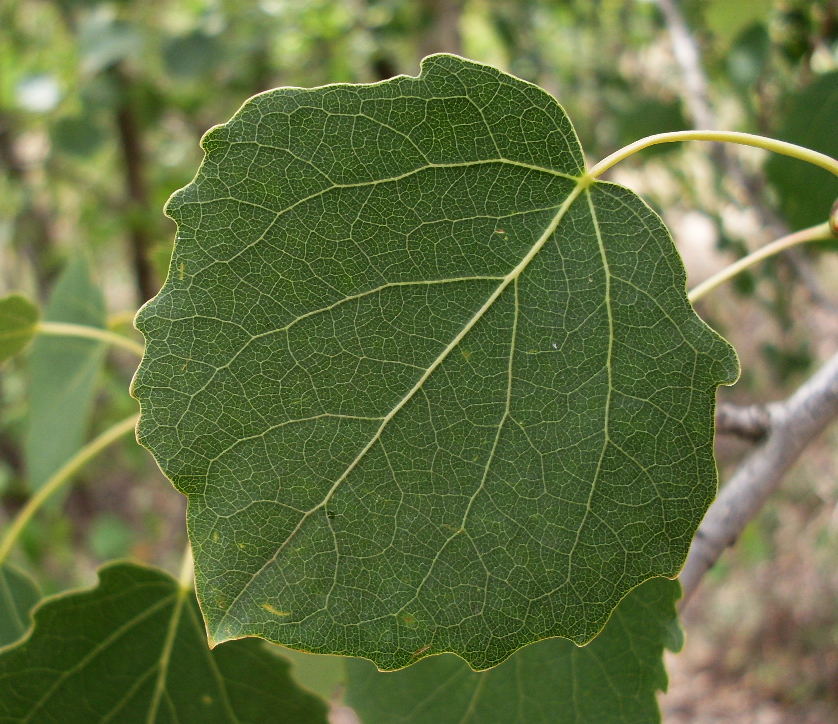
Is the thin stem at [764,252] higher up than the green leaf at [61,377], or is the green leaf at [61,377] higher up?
the thin stem at [764,252]

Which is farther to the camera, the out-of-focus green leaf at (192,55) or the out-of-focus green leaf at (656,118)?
the out-of-focus green leaf at (192,55)

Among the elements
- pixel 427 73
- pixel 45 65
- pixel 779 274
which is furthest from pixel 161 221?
pixel 427 73

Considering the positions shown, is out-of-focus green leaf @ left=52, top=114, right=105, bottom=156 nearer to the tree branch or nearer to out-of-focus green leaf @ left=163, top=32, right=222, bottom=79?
out-of-focus green leaf @ left=163, top=32, right=222, bottom=79

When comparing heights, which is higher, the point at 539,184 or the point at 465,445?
the point at 539,184

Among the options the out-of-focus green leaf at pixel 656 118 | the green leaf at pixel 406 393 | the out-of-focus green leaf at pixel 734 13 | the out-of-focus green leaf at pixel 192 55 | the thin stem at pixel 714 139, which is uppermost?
the out-of-focus green leaf at pixel 192 55

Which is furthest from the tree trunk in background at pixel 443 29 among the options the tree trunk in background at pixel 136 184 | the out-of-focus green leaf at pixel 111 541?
the out-of-focus green leaf at pixel 111 541

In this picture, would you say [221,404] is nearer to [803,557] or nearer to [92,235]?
[92,235]

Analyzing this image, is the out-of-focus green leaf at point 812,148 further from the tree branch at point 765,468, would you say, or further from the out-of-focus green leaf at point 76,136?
the out-of-focus green leaf at point 76,136
